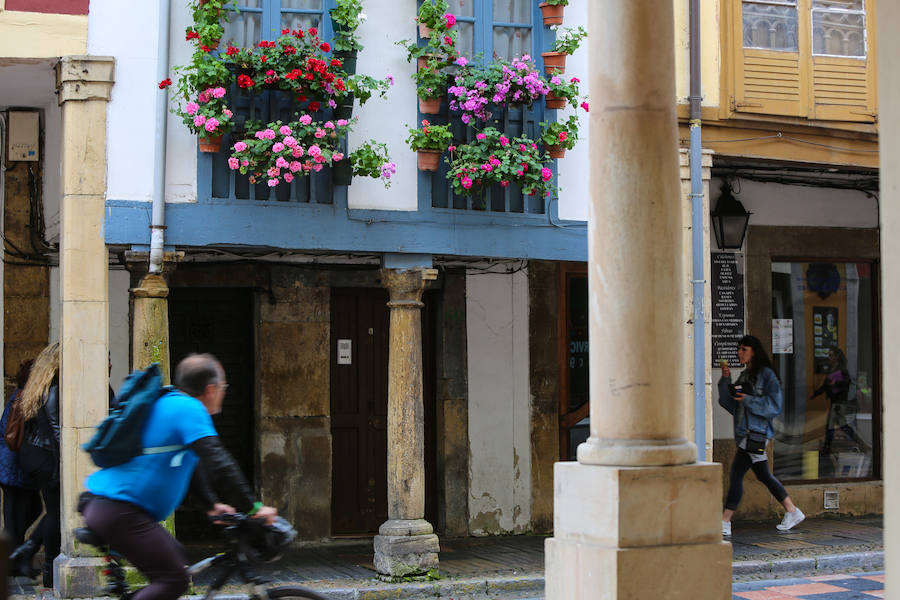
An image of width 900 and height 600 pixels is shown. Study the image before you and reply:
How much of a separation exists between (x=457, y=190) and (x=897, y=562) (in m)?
6.45

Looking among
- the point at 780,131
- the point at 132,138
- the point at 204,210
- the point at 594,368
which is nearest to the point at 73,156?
the point at 132,138

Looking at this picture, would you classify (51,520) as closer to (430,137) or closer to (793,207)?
(430,137)

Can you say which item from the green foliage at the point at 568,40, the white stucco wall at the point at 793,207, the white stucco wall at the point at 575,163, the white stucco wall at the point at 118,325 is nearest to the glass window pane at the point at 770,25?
the white stucco wall at the point at 793,207

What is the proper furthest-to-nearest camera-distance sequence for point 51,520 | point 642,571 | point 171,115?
point 171,115, point 51,520, point 642,571

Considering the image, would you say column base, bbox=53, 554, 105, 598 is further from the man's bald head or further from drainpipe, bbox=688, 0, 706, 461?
drainpipe, bbox=688, 0, 706, 461

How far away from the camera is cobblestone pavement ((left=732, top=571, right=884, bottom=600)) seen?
31.2ft

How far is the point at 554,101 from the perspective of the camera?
1094cm

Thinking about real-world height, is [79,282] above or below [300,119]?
below

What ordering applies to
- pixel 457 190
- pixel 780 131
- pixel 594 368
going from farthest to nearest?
1. pixel 780 131
2. pixel 457 190
3. pixel 594 368

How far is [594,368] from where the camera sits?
600 cm

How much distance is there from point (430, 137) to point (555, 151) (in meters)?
1.18

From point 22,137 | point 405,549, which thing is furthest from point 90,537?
point 22,137

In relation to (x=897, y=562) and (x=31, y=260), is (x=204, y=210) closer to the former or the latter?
(x=31, y=260)

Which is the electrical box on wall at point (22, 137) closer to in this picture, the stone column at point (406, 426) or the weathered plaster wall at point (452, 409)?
the stone column at point (406, 426)
